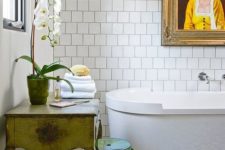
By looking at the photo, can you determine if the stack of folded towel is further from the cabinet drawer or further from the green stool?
the cabinet drawer

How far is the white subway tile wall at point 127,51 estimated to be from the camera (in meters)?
3.32

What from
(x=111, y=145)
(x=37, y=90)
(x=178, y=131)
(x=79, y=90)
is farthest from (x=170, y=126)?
(x=37, y=90)

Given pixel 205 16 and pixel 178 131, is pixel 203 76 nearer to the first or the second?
pixel 205 16

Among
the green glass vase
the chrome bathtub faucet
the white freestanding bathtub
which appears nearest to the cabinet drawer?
the green glass vase

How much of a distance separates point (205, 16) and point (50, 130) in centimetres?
237

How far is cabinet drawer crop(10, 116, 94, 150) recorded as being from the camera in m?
1.51

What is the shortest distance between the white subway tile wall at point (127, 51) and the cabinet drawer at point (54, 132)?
1839 millimetres

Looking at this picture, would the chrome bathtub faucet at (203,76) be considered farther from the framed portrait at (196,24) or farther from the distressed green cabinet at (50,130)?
the distressed green cabinet at (50,130)

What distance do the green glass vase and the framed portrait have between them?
1795 millimetres

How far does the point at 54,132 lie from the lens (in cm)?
152

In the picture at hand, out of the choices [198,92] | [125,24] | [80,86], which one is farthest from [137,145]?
[125,24]

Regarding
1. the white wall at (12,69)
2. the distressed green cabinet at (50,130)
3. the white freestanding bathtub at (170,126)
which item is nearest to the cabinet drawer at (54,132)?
the distressed green cabinet at (50,130)

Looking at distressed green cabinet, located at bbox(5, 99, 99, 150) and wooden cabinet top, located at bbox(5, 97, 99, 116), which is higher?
wooden cabinet top, located at bbox(5, 97, 99, 116)

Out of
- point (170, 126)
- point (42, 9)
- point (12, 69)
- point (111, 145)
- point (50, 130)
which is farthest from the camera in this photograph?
point (170, 126)
